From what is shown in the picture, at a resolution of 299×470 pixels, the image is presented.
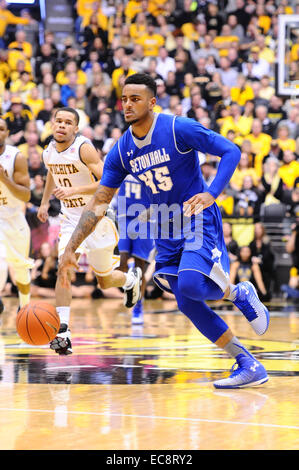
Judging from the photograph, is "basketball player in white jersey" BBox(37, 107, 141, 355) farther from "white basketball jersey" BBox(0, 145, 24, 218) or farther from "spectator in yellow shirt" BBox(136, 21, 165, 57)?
"spectator in yellow shirt" BBox(136, 21, 165, 57)

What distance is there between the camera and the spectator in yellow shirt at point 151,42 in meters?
17.6

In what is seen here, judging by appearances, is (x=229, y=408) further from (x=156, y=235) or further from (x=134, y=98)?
(x=134, y=98)

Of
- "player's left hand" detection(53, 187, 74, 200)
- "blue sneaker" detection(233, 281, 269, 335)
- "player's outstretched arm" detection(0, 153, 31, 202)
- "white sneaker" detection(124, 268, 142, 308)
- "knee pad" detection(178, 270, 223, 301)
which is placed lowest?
"white sneaker" detection(124, 268, 142, 308)

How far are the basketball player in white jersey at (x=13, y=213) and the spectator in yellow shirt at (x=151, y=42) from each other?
9775mm

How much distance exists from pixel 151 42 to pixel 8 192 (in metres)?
10.2

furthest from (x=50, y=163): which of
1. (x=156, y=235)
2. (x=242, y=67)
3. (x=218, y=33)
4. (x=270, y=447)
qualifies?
(x=218, y=33)

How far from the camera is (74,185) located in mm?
7625

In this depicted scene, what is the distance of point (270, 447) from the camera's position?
3594 millimetres

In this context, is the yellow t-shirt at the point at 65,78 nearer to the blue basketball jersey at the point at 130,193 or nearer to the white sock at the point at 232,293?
the blue basketball jersey at the point at 130,193

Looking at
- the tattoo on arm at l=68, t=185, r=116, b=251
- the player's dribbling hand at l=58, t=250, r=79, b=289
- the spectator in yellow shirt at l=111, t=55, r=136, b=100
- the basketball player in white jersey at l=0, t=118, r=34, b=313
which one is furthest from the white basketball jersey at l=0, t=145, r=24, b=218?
the spectator in yellow shirt at l=111, t=55, r=136, b=100

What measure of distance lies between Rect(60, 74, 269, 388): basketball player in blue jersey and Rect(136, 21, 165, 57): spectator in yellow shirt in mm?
12472

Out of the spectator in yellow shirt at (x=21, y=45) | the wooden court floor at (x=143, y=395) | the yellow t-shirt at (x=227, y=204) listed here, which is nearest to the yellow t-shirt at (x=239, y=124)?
the yellow t-shirt at (x=227, y=204)

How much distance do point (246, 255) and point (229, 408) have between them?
8.50 meters

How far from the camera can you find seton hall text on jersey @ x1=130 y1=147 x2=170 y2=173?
5.41 meters
